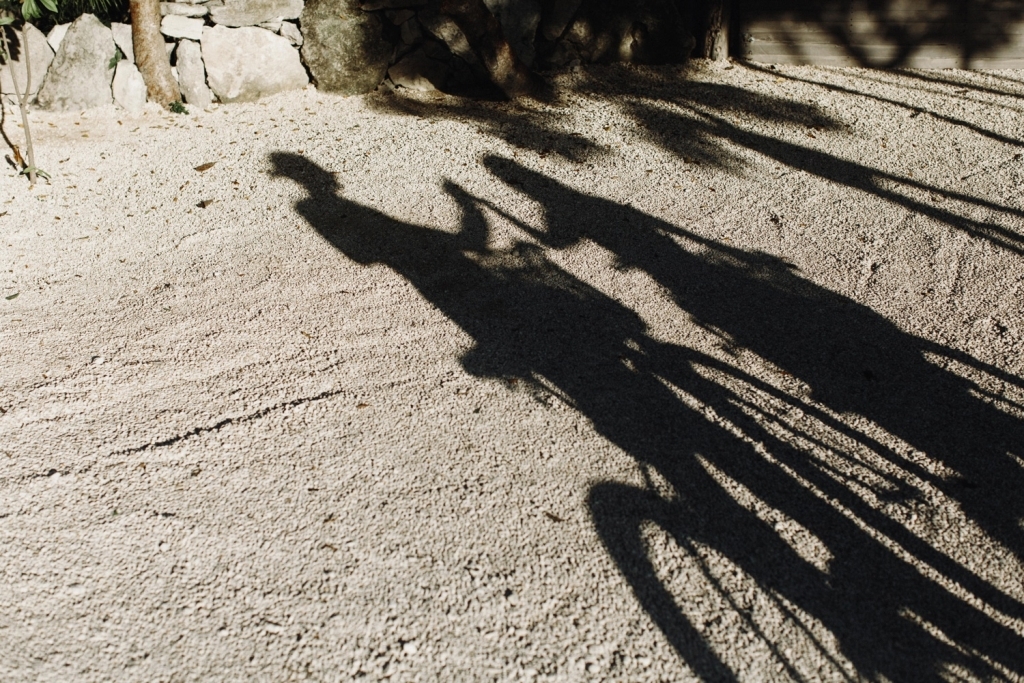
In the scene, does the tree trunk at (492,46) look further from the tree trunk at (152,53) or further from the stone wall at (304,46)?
the tree trunk at (152,53)

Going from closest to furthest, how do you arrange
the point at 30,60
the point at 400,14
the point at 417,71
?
1. the point at 30,60
2. the point at 400,14
3. the point at 417,71

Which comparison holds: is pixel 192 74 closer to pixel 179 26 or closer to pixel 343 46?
pixel 179 26

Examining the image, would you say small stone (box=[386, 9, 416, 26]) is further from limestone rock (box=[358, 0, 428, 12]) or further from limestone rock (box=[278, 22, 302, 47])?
limestone rock (box=[278, 22, 302, 47])

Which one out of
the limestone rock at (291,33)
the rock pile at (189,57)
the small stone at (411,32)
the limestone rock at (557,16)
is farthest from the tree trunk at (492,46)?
the rock pile at (189,57)

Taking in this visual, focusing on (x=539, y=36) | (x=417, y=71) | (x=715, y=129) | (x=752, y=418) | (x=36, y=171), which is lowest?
(x=752, y=418)

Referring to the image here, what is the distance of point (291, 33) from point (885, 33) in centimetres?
593

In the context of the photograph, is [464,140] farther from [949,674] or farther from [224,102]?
[949,674]

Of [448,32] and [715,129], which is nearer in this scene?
[715,129]

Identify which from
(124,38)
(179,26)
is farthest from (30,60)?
(179,26)

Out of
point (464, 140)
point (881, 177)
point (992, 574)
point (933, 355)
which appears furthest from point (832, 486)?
point (464, 140)

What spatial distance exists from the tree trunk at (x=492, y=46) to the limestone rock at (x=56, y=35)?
327cm

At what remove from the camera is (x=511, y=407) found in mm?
4027

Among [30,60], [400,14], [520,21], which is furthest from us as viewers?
[520,21]

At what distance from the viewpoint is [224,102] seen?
780cm
